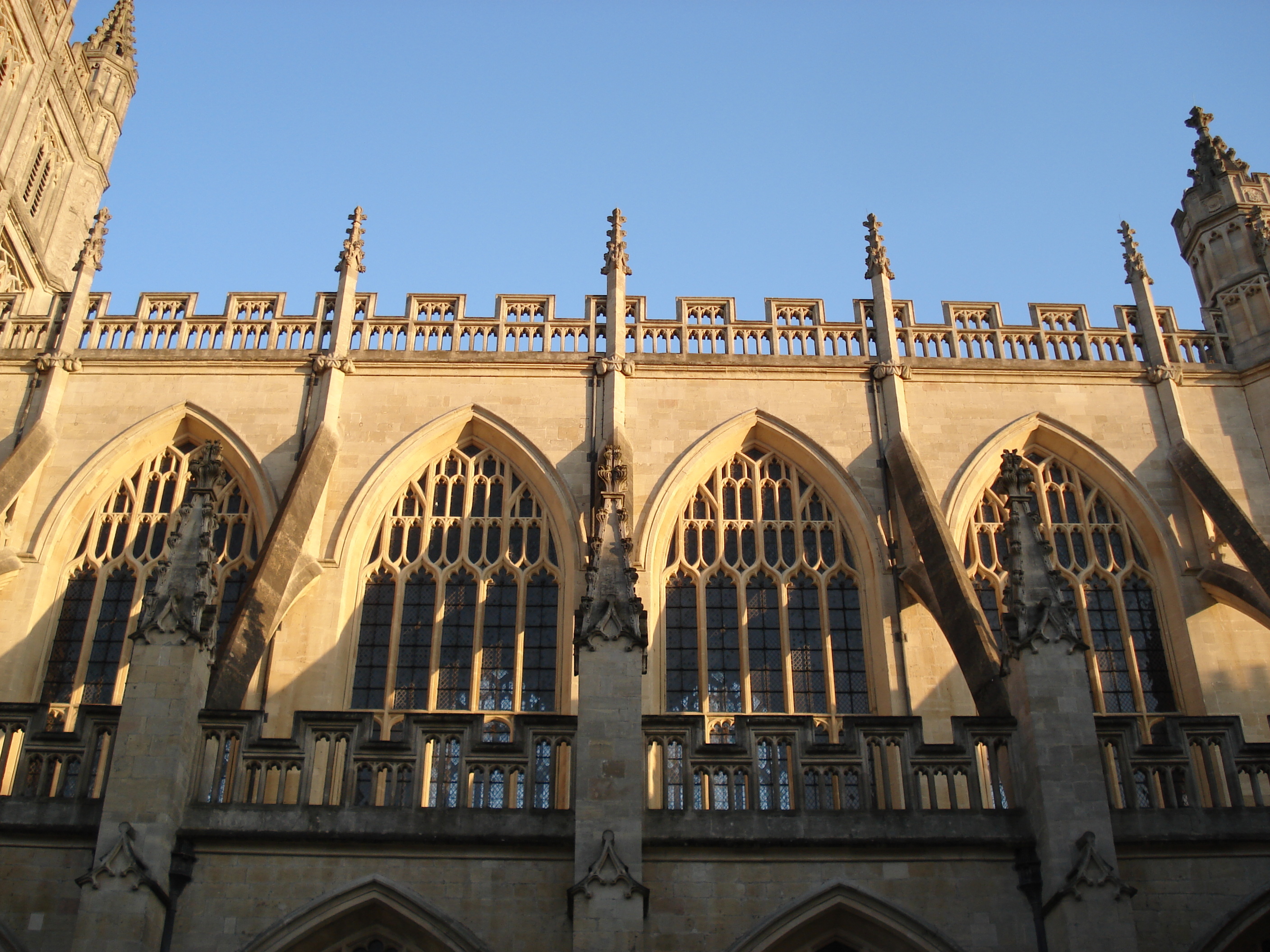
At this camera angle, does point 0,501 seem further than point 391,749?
Yes

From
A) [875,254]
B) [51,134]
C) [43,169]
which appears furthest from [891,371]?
[51,134]

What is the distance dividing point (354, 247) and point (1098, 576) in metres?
11.6

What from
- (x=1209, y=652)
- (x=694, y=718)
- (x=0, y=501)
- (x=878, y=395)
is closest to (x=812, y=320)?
(x=878, y=395)

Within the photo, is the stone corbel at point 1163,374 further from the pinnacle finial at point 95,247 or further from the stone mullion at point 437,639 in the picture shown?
the pinnacle finial at point 95,247

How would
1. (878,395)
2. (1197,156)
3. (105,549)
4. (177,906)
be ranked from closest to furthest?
1. (177,906)
2. (105,549)
3. (878,395)
4. (1197,156)

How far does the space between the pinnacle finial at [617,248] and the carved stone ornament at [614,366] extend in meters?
1.77

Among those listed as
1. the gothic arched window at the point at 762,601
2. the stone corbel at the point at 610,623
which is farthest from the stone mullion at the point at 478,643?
the stone corbel at the point at 610,623

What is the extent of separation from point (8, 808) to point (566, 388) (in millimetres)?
9107

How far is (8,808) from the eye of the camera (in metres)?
10.7

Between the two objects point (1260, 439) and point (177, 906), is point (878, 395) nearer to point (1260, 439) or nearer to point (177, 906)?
point (1260, 439)

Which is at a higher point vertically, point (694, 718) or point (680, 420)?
point (680, 420)

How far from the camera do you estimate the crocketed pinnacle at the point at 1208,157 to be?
784 inches

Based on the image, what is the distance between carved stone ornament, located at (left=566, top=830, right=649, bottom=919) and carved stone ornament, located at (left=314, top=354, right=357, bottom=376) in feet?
31.5

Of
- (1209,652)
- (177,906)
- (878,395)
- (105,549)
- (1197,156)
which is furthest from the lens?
(1197,156)
